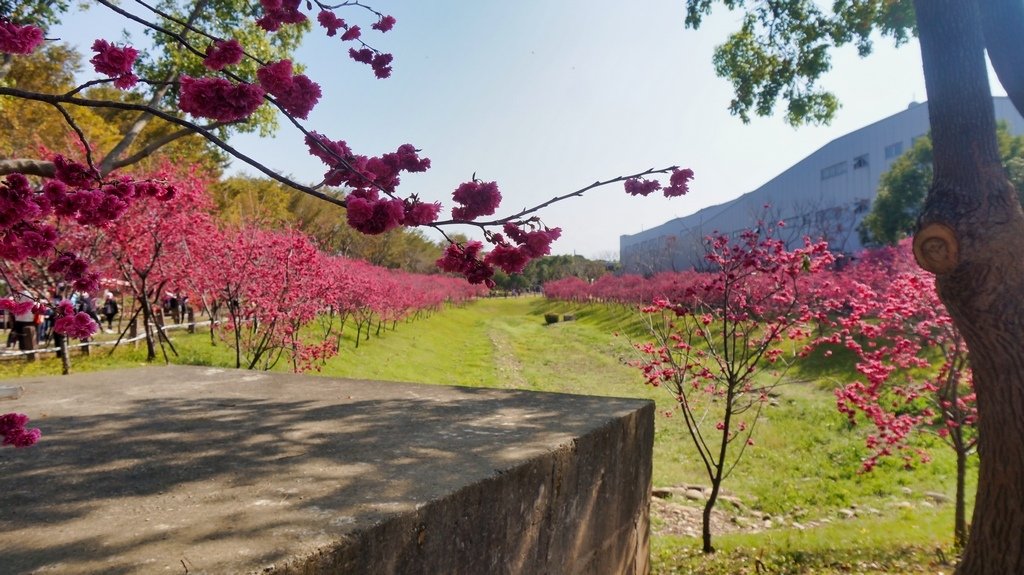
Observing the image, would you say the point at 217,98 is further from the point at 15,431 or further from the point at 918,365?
Result: the point at 918,365

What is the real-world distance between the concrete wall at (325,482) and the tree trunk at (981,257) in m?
1.88

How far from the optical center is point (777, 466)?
30.4 feet

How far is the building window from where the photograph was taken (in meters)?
29.8

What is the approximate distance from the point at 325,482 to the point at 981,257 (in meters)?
3.47

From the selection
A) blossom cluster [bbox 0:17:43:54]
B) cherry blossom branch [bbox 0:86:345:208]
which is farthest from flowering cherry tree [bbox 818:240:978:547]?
blossom cluster [bbox 0:17:43:54]

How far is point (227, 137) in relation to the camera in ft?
32.8

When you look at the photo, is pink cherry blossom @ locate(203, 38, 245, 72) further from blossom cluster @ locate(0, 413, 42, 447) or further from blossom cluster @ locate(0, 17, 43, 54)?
blossom cluster @ locate(0, 413, 42, 447)

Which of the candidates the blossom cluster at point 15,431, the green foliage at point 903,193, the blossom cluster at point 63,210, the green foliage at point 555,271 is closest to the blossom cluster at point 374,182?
the blossom cluster at point 63,210

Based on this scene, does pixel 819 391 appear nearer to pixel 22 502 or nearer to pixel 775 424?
pixel 775 424

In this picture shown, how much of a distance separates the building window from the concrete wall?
31422 millimetres

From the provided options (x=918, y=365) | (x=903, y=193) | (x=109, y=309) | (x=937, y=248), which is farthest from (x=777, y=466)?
(x=109, y=309)

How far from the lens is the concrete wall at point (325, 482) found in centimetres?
161

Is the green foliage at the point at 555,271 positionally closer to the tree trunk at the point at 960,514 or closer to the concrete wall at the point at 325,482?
the tree trunk at the point at 960,514

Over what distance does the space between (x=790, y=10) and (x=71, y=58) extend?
64.9 feet
